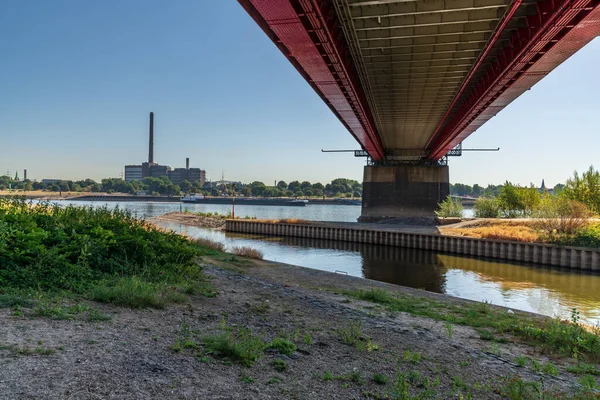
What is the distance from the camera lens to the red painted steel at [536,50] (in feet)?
37.3

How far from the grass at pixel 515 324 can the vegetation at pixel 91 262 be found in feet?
16.7

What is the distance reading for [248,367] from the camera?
196 inches

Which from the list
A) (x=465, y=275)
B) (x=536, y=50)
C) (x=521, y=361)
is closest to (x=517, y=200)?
(x=465, y=275)

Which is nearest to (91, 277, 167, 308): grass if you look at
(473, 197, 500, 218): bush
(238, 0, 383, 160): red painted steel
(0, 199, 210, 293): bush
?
(0, 199, 210, 293): bush

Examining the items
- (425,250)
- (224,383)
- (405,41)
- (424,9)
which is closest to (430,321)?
(224,383)

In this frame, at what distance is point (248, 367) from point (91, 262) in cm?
502

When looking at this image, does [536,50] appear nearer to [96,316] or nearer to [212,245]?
[96,316]

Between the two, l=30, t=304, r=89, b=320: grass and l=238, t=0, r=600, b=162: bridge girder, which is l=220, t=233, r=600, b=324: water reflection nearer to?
l=238, t=0, r=600, b=162: bridge girder

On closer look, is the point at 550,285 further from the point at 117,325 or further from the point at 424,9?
the point at 117,325

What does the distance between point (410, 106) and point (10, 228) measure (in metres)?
24.9

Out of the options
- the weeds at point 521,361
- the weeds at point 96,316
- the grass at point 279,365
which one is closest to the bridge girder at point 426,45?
the weeds at point 96,316

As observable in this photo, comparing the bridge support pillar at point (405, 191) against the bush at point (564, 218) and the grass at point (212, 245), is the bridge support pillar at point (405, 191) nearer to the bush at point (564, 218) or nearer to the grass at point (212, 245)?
the bush at point (564, 218)

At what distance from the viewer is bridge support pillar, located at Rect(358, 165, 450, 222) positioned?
180 ft

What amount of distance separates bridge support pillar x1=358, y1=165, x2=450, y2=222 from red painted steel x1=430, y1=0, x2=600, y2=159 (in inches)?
1206
